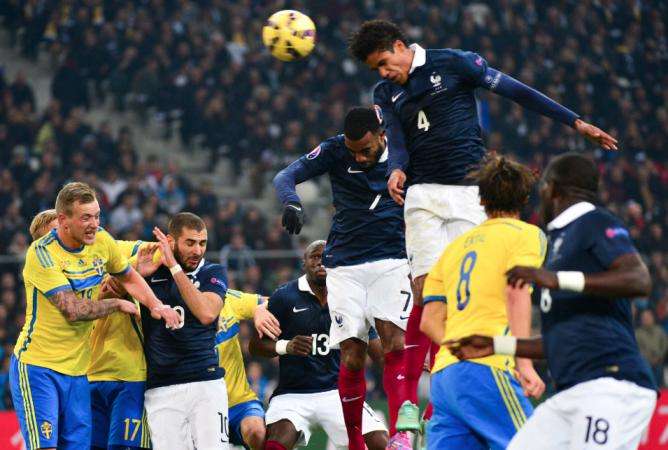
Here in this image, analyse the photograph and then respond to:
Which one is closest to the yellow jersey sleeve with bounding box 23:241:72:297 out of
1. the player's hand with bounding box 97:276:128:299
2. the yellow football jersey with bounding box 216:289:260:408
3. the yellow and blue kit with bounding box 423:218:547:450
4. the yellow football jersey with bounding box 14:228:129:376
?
the yellow football jersey with bounding box 14:228:129:376

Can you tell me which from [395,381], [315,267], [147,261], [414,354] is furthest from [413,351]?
[147,261]

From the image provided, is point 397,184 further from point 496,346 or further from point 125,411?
point 125,411

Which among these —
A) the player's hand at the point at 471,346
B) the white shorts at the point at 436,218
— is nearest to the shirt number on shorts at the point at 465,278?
the player's hand at the point at 471,346

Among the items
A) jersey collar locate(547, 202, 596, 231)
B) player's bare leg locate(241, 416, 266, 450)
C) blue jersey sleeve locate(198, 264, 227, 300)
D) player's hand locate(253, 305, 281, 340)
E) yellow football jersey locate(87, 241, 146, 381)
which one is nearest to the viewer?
jersey collar locate(547, 202, 596, 231)

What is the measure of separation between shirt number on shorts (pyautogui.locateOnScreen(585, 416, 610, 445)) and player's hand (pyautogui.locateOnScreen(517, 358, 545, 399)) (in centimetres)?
53

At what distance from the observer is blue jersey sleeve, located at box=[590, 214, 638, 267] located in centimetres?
538

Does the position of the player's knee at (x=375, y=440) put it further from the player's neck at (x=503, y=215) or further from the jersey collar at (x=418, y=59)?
the player's neck at (x=503, y=215)

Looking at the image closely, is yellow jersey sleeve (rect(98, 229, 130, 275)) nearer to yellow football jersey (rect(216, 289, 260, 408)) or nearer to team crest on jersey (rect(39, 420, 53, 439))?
team crest on jersey (rect(39, 420, 53, 439))

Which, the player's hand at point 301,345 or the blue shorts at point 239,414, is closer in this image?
the player's hand at point 301,345

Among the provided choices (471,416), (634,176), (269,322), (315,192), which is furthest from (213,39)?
(471,416)

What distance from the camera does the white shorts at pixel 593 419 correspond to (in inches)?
210

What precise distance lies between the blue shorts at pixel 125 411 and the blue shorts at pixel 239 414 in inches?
36.1

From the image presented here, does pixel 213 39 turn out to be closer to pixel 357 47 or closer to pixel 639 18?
pixel 639 18

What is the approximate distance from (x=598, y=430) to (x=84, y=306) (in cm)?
426
